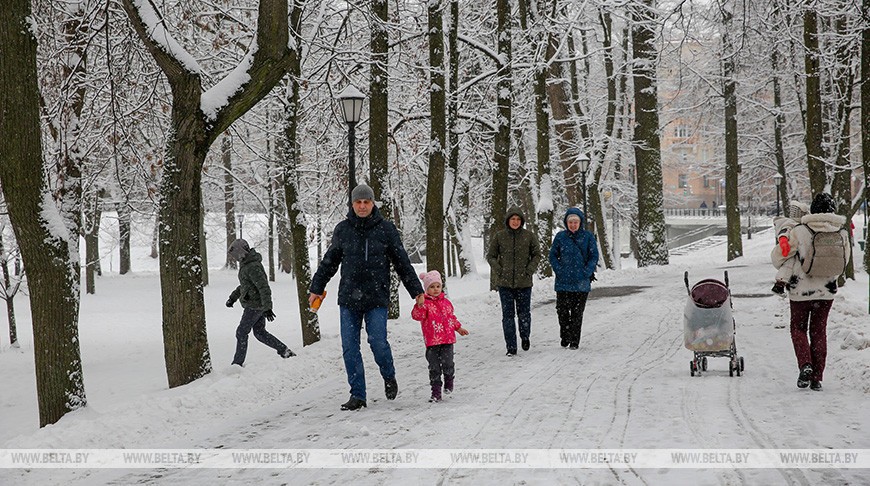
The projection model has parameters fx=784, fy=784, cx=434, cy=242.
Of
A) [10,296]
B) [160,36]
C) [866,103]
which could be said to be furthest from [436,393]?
[10,296]

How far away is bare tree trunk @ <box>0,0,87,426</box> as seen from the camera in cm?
776

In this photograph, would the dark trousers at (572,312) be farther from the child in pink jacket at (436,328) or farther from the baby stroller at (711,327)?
the child in pink jacket at (436,328)

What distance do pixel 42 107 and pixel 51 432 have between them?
23.2ft

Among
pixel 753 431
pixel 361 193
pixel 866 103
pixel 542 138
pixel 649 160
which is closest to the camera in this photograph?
pixel 753 431

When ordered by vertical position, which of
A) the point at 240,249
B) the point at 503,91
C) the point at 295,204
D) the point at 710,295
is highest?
the point at 503,91

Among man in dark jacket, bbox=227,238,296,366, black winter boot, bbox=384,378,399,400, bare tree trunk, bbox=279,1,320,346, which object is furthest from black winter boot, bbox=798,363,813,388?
bare tree trunk, bbox=279,1,320,346

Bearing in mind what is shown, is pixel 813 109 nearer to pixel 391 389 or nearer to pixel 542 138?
pixel 542 138

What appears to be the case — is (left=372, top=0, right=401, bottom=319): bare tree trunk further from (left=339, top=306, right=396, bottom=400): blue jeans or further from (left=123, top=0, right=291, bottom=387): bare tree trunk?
(left=339, top=306, right=396, bottom=400): blue jeans

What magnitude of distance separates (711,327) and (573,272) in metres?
2.70

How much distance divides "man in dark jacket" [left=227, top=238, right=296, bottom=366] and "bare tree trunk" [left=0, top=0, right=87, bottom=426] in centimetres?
292

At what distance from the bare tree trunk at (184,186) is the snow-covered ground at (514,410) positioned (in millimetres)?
536

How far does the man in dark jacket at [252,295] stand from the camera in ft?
Result: 35.8

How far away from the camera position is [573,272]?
426 inches

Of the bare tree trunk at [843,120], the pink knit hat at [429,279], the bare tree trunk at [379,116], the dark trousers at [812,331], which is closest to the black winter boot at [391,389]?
the pink knit hat at [429,279]
